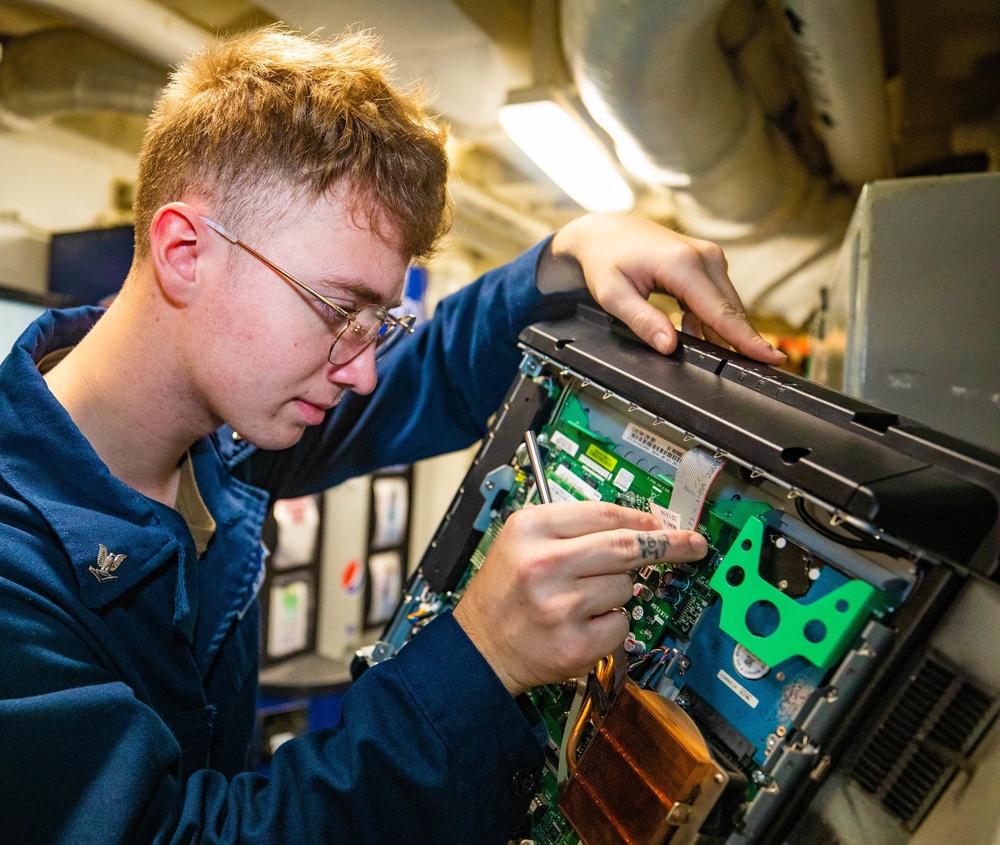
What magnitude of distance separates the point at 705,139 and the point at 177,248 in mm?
1870

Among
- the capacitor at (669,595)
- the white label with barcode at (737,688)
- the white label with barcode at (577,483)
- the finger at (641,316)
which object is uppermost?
the finger at (641,316)

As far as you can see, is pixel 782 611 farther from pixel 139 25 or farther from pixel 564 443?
pixel 139 25

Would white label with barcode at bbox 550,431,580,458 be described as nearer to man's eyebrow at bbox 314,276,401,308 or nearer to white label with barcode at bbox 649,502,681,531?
white label with barcode at bbox 649,502,681,531

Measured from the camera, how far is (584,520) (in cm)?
78

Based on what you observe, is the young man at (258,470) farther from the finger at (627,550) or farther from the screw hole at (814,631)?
the screw hole at (814,631)

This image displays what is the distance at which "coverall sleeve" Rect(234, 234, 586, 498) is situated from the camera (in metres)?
1.36

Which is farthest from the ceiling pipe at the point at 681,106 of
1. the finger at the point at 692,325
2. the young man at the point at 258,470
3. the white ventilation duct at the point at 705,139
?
the finger at the point at 692,325

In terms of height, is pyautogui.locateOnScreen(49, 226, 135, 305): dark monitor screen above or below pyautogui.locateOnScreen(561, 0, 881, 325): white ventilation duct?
below

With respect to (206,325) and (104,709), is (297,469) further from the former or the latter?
(104,709)

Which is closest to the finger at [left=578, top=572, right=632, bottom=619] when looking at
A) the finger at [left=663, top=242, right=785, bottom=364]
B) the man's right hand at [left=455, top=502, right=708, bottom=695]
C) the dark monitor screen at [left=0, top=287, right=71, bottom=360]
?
the man's right hand at [left=455, top=502, right=708, bottom=695]

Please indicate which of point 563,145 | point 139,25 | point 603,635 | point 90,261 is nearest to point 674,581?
point 603,635

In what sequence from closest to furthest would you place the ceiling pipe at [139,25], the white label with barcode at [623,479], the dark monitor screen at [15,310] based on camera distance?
1. the white label with barcode at [623,479]
2. the dark monitor screen at [15,310]
3. the ceiling pipe at [139,25]

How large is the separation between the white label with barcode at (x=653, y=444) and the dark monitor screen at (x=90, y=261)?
2.24 metres

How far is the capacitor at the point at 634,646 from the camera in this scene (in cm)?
85
